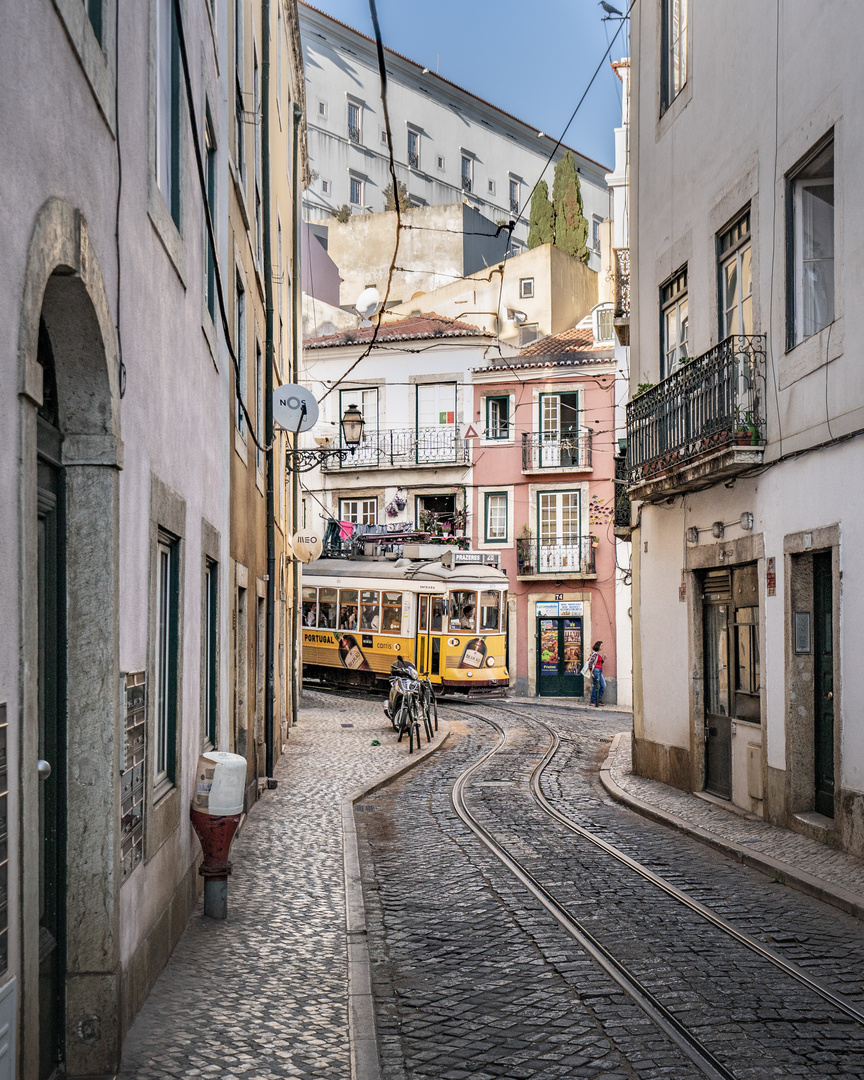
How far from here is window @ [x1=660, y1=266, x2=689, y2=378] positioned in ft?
49.3

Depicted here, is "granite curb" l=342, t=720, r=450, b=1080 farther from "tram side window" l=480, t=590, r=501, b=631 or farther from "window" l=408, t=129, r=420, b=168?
"window" l=408, t=129, r=420, b=168

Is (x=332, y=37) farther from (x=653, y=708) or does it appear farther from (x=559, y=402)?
(x=653, y=708)

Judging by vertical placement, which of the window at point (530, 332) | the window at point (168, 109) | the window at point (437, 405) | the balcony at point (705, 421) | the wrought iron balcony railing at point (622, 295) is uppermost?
the window at point (530, 332)

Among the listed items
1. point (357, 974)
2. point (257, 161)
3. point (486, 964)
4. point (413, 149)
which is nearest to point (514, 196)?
point (413, 149)

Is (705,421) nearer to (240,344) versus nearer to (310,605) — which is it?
(240,344)

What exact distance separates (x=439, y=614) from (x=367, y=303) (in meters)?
19.4

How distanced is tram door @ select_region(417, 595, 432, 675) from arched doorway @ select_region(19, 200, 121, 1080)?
22.5 m

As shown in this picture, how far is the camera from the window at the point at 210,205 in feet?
31.0

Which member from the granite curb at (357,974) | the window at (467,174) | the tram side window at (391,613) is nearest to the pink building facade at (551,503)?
the tram side window at (391,613)

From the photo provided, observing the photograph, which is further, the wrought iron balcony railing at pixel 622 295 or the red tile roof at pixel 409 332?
the red tile roof at pixel 409 332

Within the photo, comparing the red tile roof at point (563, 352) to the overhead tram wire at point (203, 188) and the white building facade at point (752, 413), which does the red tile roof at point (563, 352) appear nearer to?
the white building facade at point (752, 413)

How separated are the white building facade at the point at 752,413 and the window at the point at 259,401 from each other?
4829 millimetres

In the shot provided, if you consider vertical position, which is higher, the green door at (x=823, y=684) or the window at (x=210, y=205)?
the window at (x=210, y=205)

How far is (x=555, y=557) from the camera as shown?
35562mm
